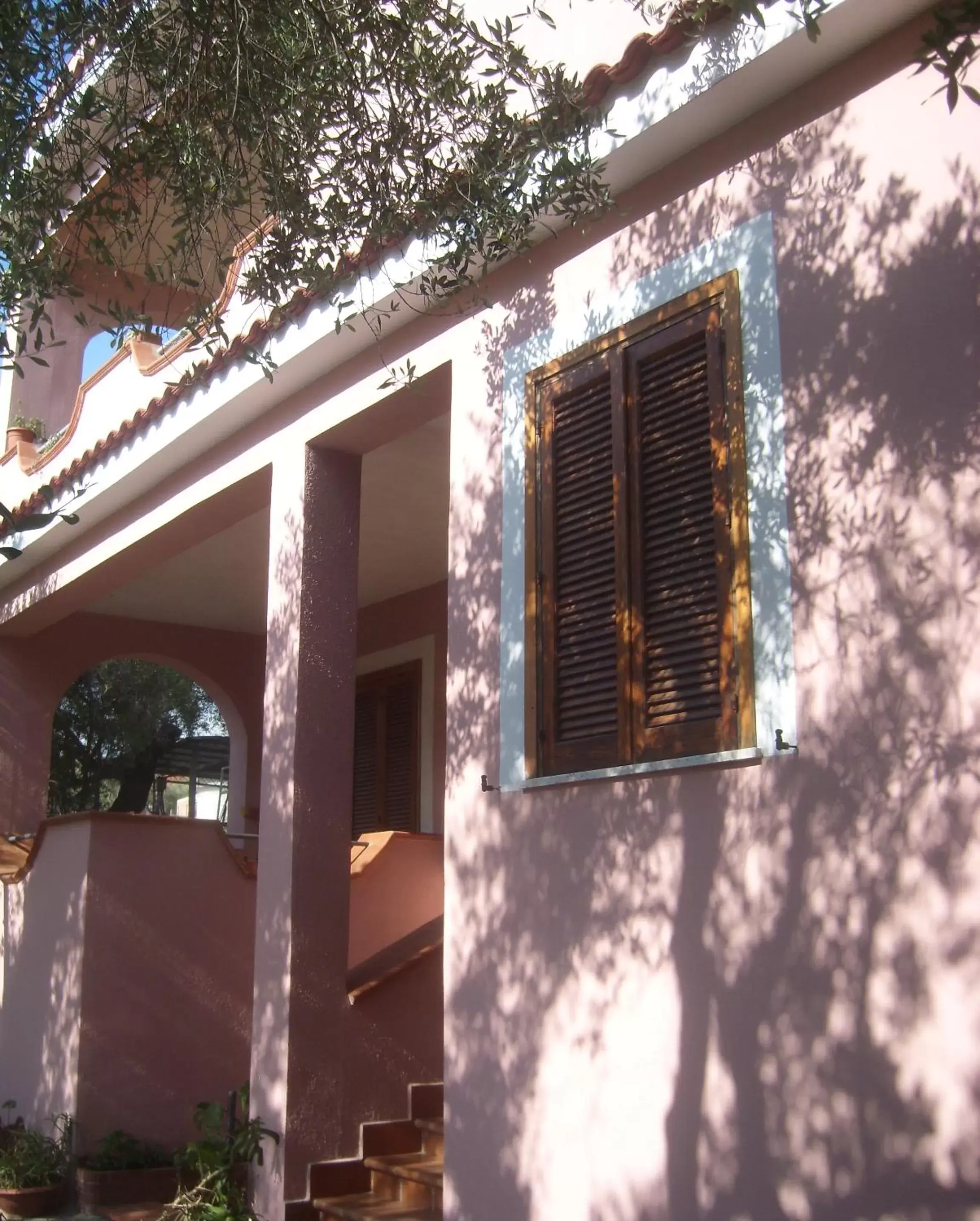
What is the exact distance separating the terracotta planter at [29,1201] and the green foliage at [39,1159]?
1.8 inches

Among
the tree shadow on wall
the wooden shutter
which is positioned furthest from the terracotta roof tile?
the wooden shutter

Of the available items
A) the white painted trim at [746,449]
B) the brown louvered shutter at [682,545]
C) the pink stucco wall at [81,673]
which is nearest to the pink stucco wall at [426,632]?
the pink stucco wall at [81,673]

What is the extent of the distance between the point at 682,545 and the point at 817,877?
4.47 ft

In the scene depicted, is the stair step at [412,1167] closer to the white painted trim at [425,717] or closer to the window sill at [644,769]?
the window sill at [644,769]

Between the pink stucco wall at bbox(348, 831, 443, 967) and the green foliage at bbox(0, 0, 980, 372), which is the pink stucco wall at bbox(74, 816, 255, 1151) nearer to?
the pink stucco wall at bbox(348, 831, 443, 967)

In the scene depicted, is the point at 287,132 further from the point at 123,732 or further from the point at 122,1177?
the point at 123,732

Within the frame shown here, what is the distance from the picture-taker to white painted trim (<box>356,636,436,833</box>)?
1134 centimetres

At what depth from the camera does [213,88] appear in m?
5.48

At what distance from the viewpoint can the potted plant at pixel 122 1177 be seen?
792 cm

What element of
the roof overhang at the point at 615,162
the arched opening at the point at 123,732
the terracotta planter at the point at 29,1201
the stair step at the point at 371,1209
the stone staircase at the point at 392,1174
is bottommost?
the terracotta planter at the point at 29,1201

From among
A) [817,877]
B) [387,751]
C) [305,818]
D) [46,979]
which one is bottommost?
[46,979]

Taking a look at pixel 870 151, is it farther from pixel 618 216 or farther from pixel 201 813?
pixel 201 813

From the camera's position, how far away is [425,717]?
1155cm

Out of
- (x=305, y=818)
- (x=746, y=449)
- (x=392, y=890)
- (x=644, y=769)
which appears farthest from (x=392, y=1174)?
(x=746, y=449)
